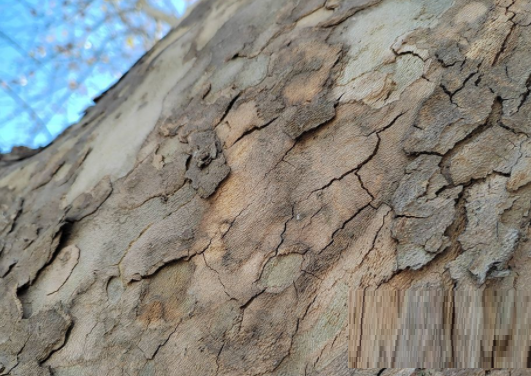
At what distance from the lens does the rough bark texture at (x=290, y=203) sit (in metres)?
0.69

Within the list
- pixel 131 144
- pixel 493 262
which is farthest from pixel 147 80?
pixel 493 262

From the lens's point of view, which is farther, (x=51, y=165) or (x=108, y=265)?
(x=51, y=165)

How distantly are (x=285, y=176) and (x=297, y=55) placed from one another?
30 cm

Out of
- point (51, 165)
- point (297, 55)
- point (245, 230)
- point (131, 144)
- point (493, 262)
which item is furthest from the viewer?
point (51, 165)

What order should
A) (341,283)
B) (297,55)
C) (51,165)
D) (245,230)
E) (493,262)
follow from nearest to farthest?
(493,262) < (341,283) < (245,230) < (297,55) < (51,165)

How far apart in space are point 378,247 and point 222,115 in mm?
475

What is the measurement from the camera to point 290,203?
0.82m

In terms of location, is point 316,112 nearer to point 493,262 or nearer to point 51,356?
point 493,262

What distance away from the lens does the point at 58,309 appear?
0.93m

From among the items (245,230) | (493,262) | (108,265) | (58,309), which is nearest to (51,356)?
(58,309)

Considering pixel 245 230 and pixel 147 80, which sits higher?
pixel 147 80

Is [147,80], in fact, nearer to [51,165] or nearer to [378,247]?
[51,165]

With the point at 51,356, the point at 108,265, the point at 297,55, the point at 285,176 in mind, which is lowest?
the point at 51,356

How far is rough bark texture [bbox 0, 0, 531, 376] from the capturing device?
69 cm
